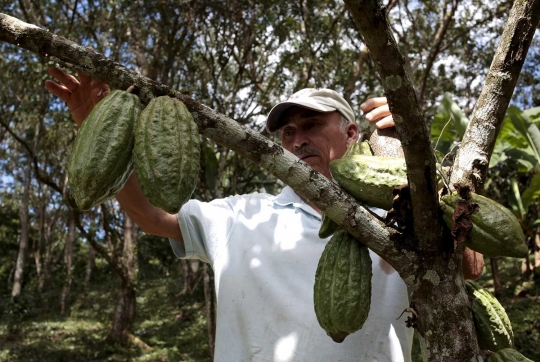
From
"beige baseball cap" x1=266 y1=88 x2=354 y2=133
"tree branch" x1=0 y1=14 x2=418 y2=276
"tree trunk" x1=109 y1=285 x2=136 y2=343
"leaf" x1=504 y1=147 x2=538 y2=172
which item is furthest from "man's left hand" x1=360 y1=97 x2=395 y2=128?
"tree trunk" x1=109 y1=285 x2=136 y2=343

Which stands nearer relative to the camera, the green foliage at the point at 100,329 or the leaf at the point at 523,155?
the leaf at the point at 523,155

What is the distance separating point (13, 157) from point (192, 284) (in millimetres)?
9235

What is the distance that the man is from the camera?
6.17 feet

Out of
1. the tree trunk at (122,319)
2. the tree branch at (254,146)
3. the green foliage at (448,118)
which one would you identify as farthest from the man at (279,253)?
the tree trunk at (122,319)

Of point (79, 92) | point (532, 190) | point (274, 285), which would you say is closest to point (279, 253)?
point (274, 285)

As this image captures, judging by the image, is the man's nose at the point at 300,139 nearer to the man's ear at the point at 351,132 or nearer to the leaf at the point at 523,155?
the man's ear at the point at 351,132

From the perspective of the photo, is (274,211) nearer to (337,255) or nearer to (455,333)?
(337,255)

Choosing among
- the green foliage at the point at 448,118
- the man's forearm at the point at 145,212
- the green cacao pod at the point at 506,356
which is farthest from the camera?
the green foliage at the point at 448,118

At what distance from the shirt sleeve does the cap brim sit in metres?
0.54

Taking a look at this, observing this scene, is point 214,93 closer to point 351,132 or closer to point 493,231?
point 351,132

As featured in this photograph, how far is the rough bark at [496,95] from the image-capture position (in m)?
1.29

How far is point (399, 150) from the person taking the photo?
1.66m

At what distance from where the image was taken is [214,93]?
276 inches

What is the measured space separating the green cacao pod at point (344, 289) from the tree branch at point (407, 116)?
173mm
